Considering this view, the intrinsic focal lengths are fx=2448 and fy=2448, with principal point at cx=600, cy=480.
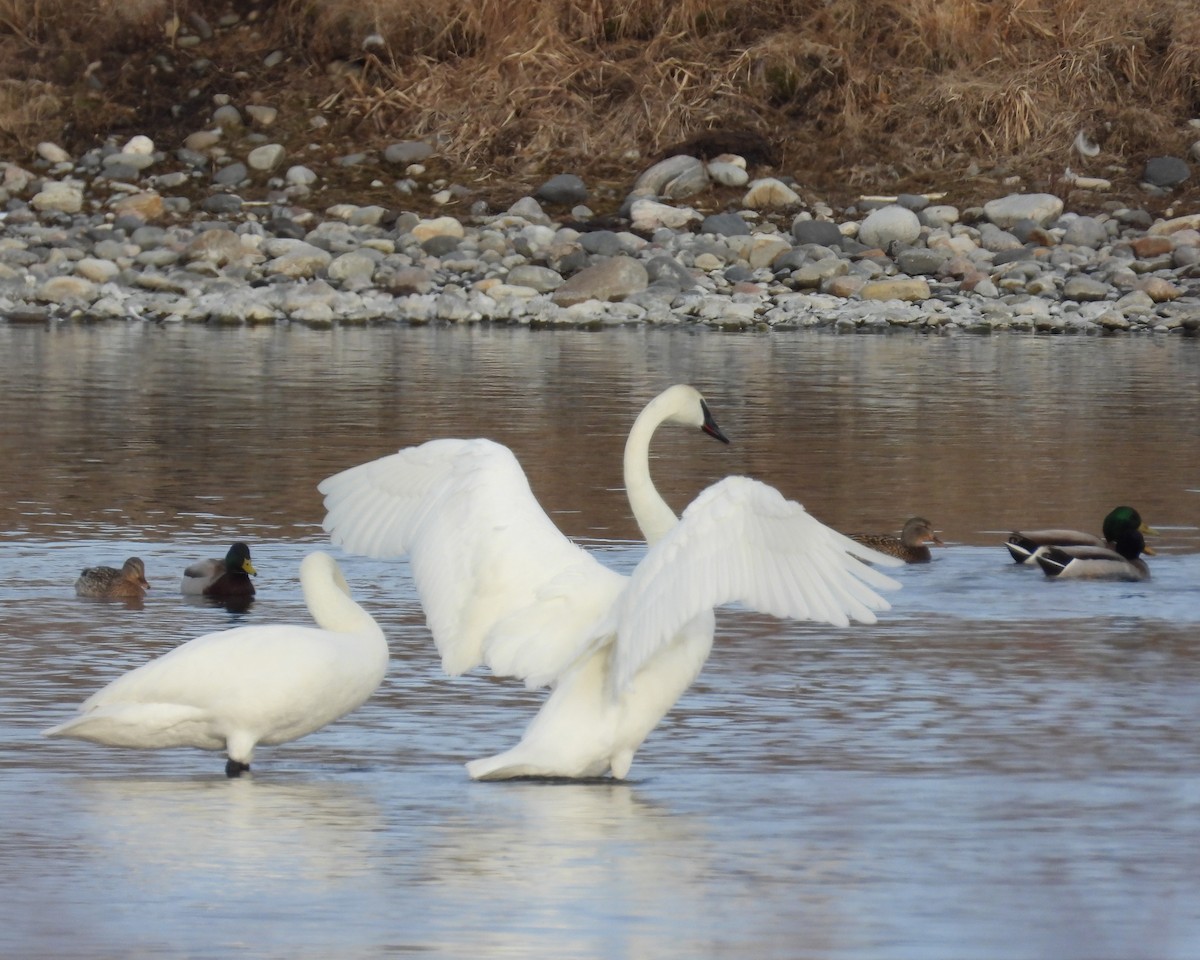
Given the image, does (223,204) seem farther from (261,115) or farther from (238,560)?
(238,560)

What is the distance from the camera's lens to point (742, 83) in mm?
28406

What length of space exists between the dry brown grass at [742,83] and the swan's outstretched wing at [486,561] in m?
20.6

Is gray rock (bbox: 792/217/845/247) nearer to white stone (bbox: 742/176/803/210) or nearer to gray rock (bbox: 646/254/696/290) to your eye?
white stone (bbox: 742/176/803/210)

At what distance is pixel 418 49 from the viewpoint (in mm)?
29328

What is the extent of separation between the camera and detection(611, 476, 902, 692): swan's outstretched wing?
5.76 m

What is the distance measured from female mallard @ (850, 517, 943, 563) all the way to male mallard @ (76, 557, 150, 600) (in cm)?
287

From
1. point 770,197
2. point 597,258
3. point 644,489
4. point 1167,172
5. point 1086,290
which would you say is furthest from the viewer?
point 1167,172

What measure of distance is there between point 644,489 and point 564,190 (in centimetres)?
1977

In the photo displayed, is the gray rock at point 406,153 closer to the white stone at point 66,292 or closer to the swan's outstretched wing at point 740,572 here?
the white stone at point 66,292

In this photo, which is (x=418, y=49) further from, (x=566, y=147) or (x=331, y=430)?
(x=331, y=430)

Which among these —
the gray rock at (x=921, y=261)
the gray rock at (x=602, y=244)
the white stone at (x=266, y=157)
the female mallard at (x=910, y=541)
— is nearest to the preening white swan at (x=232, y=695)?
the female mallard at (x=910, y=541)

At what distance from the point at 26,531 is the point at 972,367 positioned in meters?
10.3

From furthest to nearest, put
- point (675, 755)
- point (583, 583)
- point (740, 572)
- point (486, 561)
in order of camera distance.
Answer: point (675, 755), point (486, 561), point (583, 583), point (740, 572)

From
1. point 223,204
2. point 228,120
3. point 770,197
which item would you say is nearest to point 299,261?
point 223,204
